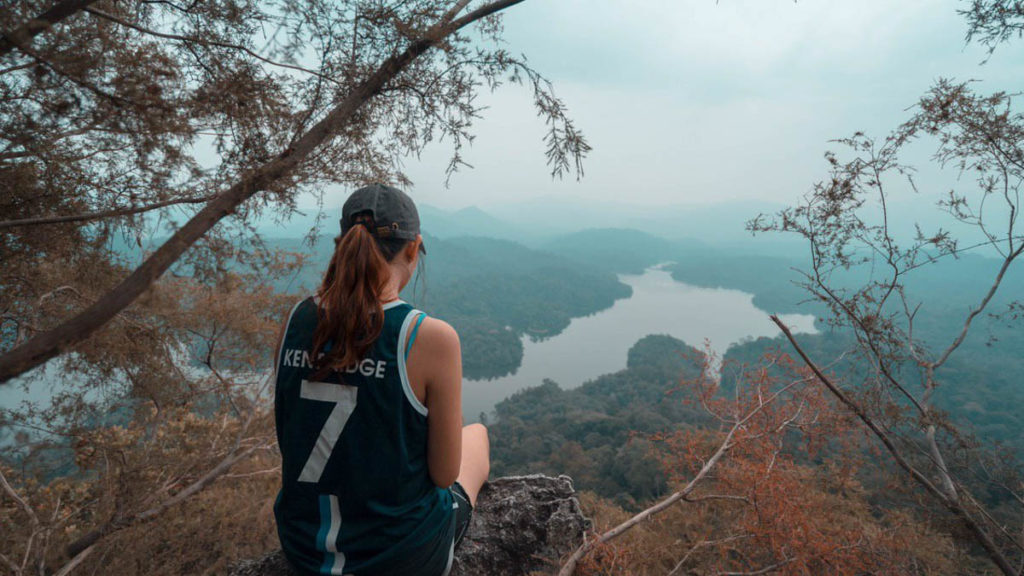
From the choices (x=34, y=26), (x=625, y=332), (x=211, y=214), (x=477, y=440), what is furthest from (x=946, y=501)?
(x=625, y=332)

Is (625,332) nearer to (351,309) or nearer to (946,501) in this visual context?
(946,501)

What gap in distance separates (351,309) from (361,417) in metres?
0.25

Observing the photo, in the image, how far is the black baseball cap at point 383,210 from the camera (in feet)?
3.43

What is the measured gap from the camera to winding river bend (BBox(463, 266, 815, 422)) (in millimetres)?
35719

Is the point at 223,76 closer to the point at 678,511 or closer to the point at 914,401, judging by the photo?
the point at 914,401

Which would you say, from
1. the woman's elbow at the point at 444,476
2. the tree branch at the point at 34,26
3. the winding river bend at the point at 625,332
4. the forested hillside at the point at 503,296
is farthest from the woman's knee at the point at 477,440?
the forested hillside at the point at 503,296

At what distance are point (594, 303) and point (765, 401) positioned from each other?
58725 millimetres

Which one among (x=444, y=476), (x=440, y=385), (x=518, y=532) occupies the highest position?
(x=440, y=385)

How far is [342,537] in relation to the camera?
3.06 feet

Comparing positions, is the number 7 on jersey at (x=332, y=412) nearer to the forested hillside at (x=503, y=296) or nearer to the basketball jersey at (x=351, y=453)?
the basketball jersey at (x=351, y=453)

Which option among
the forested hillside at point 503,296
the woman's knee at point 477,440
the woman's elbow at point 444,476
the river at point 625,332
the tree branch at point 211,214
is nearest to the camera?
the woman's elbow at point 444,476

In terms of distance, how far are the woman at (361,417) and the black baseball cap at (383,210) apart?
0.14 ft

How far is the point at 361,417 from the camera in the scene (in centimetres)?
91

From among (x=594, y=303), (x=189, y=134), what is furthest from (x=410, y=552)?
(x=594, y=303)
